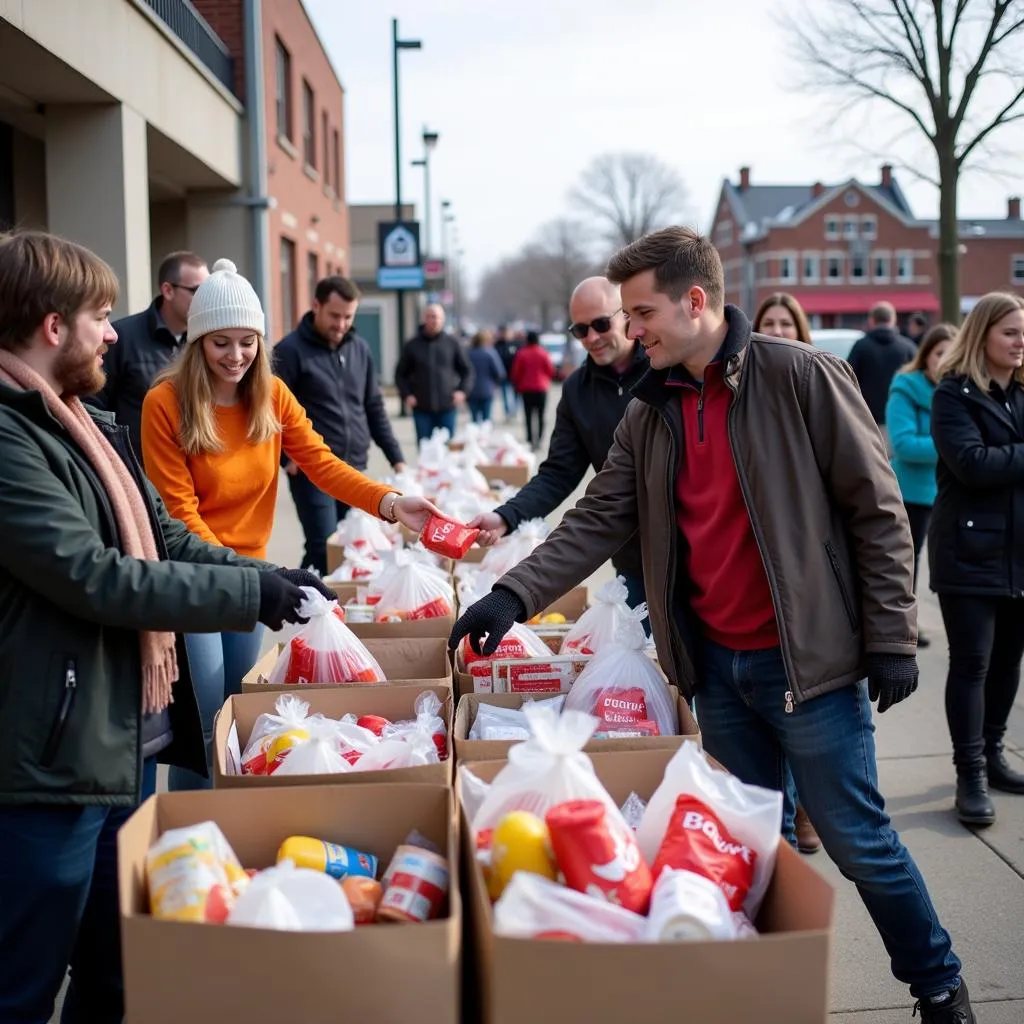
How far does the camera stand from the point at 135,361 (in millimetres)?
5109

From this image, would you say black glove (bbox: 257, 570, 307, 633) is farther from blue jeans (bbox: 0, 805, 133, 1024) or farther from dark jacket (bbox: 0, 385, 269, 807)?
blue jeans (bbox: 0, 805, 133, 1024)

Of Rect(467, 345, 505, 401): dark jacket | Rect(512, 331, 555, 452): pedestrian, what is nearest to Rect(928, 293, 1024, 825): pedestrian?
Rect(512, 331, 555, 452): pedestrian

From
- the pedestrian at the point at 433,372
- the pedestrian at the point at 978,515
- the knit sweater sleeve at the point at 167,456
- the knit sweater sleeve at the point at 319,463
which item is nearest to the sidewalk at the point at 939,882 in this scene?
the pedestrian at the point at 978,515

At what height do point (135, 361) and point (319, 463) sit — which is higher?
point (135, 361)

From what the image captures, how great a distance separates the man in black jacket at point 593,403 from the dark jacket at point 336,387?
2513mm

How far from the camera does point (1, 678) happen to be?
6.98ft

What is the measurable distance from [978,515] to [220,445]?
2.87 metres

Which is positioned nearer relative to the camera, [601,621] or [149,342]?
[601,621]

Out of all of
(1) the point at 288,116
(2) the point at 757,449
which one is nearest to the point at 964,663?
(2) the point at 757,449

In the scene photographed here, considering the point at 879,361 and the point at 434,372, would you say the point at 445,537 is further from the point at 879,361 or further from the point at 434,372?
the point at 434,372

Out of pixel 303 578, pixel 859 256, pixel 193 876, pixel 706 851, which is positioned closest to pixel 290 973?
pixel 193 876

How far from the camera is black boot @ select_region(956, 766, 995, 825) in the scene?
4296 millimetres

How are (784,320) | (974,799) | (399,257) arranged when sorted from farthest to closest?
1. (399,257)
2. (784,320)
3. (974,799)

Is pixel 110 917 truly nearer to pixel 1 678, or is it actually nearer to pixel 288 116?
pixel 1 678
